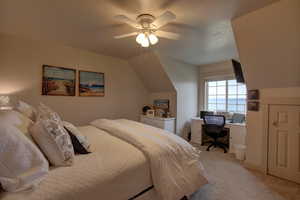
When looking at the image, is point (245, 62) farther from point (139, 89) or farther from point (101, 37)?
point (139, 89)

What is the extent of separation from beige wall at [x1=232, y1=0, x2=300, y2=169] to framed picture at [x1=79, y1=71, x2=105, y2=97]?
291cm

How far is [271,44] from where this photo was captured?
2051 mm

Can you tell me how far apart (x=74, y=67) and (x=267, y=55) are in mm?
3520

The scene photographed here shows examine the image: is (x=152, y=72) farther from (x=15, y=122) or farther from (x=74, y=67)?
(x=15, y=122)

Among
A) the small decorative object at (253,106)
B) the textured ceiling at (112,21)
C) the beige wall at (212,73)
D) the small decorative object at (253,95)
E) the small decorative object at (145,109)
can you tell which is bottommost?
the small decorative object at (145,109)

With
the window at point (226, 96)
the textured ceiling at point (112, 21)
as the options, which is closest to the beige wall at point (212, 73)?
the window at point (226, 96)

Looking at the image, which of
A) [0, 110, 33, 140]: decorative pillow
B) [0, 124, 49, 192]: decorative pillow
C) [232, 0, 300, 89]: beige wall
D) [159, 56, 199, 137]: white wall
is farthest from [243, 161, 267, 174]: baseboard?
[0, 110, 33, 140]: decorative pillow

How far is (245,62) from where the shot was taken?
8.00 ft

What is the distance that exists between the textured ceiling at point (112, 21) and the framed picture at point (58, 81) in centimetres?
56

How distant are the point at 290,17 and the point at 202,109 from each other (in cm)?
319

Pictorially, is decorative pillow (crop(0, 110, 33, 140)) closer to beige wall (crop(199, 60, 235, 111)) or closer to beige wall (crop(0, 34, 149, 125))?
beige wall (crop(0, 34, 149, 125))

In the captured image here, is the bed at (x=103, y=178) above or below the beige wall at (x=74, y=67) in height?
below

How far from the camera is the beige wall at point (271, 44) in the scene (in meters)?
1.77

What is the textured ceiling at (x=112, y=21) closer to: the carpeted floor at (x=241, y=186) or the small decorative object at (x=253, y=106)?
the small decorative object at (x=253, y=106)
